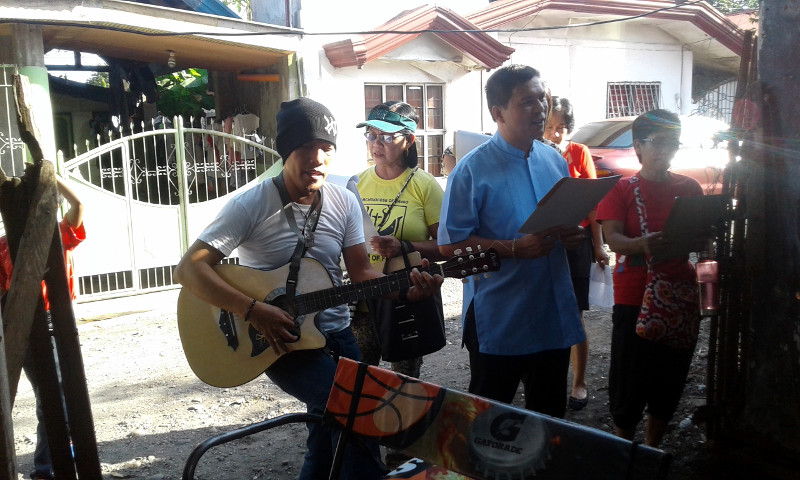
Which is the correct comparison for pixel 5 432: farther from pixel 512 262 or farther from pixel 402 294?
pixel 512 262

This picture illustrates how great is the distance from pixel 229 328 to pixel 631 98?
531 inches

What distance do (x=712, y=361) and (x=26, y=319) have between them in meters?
2.81

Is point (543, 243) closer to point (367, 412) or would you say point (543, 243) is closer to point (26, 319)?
point (367, 412)

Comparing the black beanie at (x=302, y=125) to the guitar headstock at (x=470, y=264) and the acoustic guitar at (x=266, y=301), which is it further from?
the guitar headstock at (x=470, y=264)

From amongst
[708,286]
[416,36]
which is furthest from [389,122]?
[416,36]

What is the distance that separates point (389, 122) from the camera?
405 centimetres

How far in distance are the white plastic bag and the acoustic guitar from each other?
1.66 metres

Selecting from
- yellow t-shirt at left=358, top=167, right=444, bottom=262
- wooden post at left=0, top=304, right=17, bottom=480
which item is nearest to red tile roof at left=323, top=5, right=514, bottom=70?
yellow t-shirt at left=358, top=167, right=444, bottom=262

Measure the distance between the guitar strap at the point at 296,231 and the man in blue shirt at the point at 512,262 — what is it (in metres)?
0.54

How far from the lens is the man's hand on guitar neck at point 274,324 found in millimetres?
2734

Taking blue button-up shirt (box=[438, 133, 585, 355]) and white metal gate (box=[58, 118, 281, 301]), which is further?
white metal gate (box=[58, 118, 281, 301])

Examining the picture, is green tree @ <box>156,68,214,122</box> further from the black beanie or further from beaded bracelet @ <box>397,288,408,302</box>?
beaded bracelet @ <box>397,288,408,302</box>

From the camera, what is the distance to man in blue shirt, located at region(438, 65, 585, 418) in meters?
3.01

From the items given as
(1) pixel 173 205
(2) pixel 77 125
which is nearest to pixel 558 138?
(1) pixel 173 205
